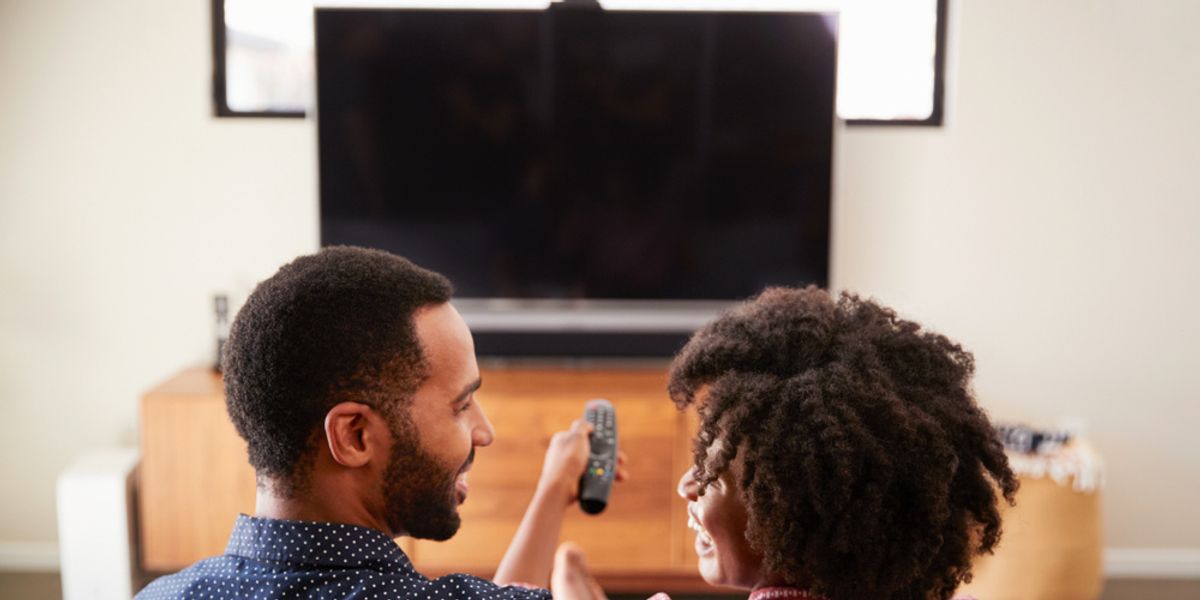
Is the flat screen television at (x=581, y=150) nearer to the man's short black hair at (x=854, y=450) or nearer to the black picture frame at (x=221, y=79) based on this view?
the black picture frame at (x=221, y=79)

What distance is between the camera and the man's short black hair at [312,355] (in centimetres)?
93

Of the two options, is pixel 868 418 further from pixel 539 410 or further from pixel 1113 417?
pixel 1113 417

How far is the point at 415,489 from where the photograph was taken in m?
0.98

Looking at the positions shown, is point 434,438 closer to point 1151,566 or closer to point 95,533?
point 95,533

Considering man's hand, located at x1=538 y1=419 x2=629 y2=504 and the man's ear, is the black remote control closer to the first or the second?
man's hand, located at x1=538 y1=419 x2=629 y2=504

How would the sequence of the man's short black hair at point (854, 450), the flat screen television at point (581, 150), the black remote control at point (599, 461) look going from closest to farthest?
the man's short black hair at point (854, 450) < the black remote control at point (599, 461) < the flat screen television at point (581, 150)

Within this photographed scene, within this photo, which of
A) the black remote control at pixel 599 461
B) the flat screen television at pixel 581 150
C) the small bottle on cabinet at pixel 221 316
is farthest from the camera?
the small bottle on cabinet at pixel 221 316

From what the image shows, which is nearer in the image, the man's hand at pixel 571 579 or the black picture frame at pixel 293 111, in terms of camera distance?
the man's hand at pixel 571 579

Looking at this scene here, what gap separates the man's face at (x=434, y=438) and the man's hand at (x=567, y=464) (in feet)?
1.02

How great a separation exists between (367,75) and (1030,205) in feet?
6.50

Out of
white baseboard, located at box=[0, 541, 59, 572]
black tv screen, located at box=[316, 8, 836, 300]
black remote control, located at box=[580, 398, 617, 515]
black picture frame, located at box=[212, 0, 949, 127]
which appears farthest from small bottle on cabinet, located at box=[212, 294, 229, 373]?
black remote control, located at box=[580, 398, 617, 515]

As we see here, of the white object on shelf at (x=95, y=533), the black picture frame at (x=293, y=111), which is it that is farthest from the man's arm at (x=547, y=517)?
the black picture frame at (x=293, y=111)

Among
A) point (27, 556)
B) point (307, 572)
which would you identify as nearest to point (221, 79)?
point (27, 556)

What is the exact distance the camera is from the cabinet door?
2359mm
